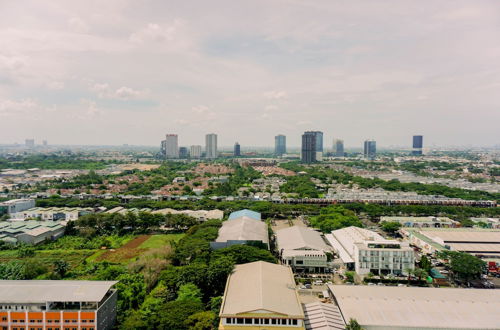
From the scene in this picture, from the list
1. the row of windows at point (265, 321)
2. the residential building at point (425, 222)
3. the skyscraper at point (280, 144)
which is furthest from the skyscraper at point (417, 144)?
the row of windows at point (265, 321)

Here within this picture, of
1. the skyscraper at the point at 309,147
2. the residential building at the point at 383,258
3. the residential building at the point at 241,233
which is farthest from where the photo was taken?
the skyscraper at the point at 309,147

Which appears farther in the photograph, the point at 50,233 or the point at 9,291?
the point at 50,233

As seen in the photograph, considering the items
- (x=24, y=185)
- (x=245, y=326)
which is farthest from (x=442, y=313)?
(x=24, y=185)

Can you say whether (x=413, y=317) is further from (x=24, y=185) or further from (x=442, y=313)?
(x=24, y=185)

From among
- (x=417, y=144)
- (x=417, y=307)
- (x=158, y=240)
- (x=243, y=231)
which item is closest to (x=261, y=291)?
(x=417, y=307)

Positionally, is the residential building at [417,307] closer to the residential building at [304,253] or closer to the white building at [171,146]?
the residential building at [304,253]

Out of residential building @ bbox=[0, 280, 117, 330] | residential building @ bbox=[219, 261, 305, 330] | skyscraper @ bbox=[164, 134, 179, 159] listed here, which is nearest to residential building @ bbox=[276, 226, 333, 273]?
residential building @ bbox=[219, 261, 305, 330]

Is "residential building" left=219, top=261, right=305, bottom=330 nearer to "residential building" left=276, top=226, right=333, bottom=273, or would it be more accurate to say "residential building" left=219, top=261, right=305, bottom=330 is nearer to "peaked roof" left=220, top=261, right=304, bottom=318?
"peaked roof" left=220, top=261, right=304, bottom=318
